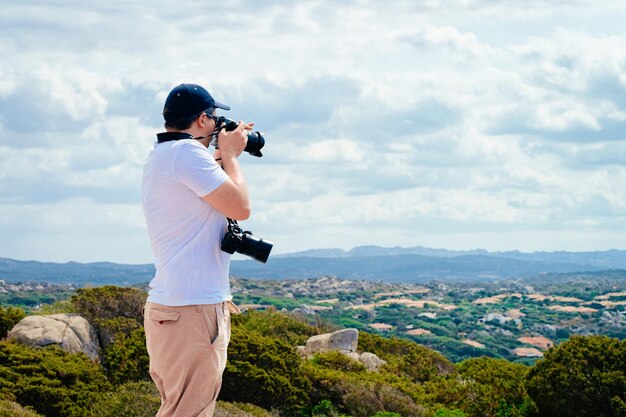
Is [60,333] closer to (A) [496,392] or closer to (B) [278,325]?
(A) [496,392]

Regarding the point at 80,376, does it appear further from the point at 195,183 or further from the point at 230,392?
the point at 195,183

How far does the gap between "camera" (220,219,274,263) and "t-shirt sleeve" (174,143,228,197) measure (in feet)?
0.94

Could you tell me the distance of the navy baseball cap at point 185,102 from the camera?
4.43 meters

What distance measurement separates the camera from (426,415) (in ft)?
42.2

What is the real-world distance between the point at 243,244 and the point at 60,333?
11.5m

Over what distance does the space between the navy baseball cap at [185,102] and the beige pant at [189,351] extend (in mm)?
1017

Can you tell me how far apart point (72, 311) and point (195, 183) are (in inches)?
586

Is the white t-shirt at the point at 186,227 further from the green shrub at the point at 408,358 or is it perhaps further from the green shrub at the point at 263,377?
the green shrub at the point at 408,358

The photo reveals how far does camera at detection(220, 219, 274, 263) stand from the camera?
436cm

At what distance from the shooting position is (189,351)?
4.27 meters

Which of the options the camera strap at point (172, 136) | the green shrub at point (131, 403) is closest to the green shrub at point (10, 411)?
the green shrub at point (131, 403)

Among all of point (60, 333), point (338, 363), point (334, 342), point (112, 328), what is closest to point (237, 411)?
point (60, 333)

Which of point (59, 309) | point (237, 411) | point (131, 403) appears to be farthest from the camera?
point (59, 309)

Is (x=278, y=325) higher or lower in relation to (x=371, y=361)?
higher
